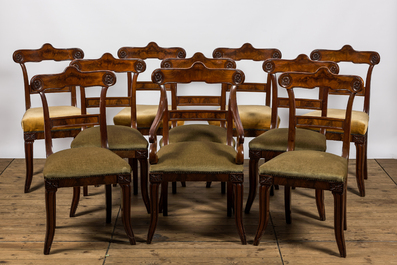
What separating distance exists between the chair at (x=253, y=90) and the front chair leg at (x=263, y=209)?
95cm

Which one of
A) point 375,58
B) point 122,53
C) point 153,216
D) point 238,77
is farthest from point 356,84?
point 122,53

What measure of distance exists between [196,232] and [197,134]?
64 cm

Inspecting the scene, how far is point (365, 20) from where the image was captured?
4.38 metres

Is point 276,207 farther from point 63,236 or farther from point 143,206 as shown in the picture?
point 63,236

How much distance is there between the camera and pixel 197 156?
2.71 m

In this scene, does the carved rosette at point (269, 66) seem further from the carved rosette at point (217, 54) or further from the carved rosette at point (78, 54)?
the carved rosette at point (78, 54)

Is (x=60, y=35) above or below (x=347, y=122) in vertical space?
above

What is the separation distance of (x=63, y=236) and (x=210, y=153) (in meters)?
1.00

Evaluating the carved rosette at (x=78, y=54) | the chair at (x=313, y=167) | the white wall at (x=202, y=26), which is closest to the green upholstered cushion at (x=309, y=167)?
the chair at (x=313, y=167)

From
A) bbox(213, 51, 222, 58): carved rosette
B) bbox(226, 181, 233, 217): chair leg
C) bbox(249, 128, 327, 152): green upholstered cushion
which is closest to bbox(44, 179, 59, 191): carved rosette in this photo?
bbox(226, 181, 233, 217): chair leg

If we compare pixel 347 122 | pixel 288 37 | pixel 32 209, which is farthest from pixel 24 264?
pixel 288 37

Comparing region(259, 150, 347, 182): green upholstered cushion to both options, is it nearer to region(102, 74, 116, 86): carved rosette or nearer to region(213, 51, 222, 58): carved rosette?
region(102, 74, 116, 86): carved rosette

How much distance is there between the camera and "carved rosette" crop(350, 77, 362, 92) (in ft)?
8.85

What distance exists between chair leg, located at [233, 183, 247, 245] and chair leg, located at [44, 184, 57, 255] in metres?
0.97
